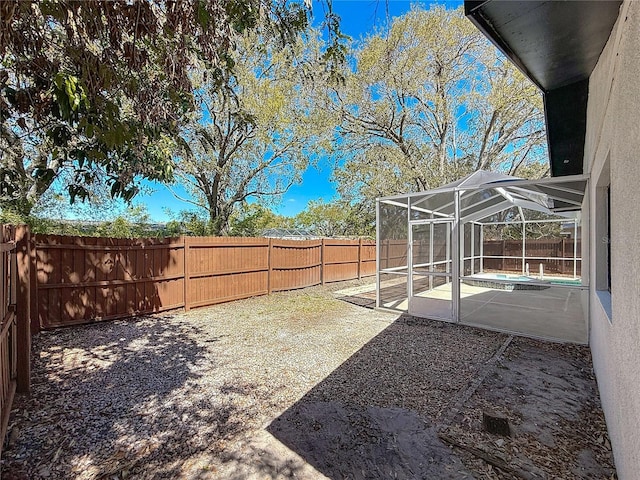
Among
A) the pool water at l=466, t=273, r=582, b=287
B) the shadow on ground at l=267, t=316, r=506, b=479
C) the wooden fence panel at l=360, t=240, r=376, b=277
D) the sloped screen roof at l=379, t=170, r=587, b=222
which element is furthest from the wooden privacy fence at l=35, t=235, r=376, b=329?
the pool water at l=466, t=273, r=582, b=287

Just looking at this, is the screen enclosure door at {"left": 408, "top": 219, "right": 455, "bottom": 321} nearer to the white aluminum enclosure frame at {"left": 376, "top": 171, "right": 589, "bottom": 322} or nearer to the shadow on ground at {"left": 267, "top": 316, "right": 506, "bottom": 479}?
the white aluminum enclosure frame at {"left": 376, "top": 171, "right": 589, "bottom": 322}

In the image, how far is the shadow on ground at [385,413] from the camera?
215cm

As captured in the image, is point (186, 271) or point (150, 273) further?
point (186, 271)

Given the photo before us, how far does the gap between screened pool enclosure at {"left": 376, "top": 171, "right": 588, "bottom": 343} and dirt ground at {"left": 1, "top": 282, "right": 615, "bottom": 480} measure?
126 centimetres

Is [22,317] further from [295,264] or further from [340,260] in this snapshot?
[340,260]

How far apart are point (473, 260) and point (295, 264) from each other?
21.2 feet

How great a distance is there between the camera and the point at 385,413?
2.77 m

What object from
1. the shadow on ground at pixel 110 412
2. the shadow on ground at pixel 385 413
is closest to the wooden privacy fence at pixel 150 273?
the shadow on ground at pixel 110 412

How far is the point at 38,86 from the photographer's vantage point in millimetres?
2869

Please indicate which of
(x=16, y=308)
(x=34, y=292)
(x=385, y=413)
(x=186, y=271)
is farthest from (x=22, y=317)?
(x=186, y=271)

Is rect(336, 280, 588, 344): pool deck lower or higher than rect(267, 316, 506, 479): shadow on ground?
higher

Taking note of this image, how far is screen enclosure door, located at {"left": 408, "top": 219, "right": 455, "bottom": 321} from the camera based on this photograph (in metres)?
6.71

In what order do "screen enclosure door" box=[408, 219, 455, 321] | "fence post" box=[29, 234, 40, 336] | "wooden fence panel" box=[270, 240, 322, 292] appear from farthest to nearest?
1. "wooden fence panel" box=[270, 240, 322, 292]
2. "screen enclosure door" box=[408, 219, 455, 321]
3. "fence post" box=[29, 234, 40, 336]

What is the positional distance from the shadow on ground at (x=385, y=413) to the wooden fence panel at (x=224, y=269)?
3925 millimetres
